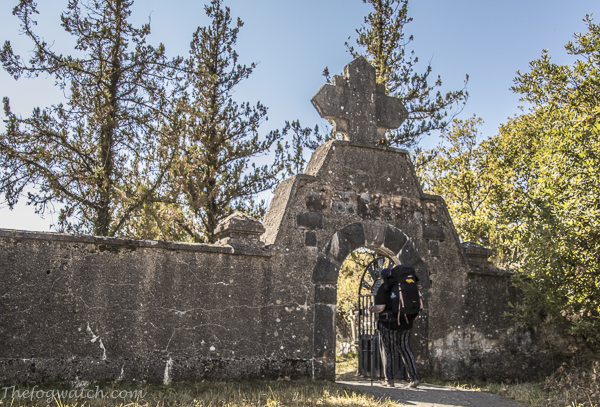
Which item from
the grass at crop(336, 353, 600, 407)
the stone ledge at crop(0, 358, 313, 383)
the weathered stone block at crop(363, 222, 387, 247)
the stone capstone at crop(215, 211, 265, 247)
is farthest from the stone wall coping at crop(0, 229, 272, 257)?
the grass at crop(336, 353, 600, 407)

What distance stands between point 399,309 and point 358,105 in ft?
11.0

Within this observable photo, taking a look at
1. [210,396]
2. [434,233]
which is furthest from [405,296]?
[210,396]

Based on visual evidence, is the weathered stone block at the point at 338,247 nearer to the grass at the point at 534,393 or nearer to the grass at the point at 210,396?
the grass at the point at 210,396

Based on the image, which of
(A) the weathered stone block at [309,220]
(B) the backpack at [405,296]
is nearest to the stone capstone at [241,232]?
(A) the weathered stone block at [309,220]

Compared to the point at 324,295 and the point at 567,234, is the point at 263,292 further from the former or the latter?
the point at 567,234

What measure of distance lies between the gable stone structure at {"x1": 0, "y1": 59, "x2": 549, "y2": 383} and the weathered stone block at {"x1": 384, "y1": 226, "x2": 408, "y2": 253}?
0.02 meters

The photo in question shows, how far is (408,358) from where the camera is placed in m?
6.73

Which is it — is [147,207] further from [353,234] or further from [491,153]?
[491,153]

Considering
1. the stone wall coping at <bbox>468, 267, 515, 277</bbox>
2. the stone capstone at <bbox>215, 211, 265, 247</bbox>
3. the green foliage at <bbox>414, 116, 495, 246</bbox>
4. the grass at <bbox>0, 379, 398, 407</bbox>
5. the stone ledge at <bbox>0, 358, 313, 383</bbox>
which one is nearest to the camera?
the grass at <bbox>0, 379, 398, 407</bbox>

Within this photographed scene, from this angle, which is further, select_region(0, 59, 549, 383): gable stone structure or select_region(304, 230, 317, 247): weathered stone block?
select_region(304, 230, 317, 247): weathered stone block

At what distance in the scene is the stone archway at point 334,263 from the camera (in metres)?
7.25

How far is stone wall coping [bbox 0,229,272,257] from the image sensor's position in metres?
6.09

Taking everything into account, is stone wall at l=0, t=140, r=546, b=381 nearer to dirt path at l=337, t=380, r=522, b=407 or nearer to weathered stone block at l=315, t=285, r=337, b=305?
weathered stone block at l=315, t=285, r=337, b=305

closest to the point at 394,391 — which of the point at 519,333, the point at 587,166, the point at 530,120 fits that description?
the point at 519,333
